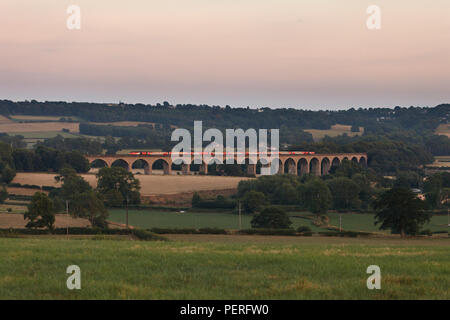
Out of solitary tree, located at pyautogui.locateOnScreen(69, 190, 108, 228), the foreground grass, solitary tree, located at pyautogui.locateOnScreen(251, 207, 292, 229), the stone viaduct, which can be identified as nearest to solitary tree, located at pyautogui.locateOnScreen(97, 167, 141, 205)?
solitary tree, located at pyautogui.locateOnScreen(69, 190, 108, 228)

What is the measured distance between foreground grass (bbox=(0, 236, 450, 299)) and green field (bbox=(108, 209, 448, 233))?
49308 millimetres

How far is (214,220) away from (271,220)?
41.7ft

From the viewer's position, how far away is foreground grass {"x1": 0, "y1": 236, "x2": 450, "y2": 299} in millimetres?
14086

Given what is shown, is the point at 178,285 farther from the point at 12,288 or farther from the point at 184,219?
the point at 184,219

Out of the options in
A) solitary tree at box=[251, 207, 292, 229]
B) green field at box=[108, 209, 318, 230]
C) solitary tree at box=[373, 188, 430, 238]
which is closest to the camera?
solitary tree at box=[373, 188, 430, 238]

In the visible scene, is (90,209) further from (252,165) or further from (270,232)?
(252,165)

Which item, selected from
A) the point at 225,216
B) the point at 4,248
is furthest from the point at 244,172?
the point at 4,248

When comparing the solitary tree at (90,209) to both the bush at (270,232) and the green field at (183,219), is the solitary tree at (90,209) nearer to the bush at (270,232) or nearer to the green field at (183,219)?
the green field at (183,219)

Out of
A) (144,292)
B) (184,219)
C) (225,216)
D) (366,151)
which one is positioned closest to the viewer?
(144,292)

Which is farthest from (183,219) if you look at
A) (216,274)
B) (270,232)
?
(216,274)

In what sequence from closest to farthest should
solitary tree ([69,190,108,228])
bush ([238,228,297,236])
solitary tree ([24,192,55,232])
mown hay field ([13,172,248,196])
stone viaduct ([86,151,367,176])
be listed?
bush ([238,228,297,236]) → solitary tree ([24,192,55,232]) → solitary tree ([69,190,108,228]) → mown hay field ([13,172,248,196]) → stone viaduct ([86,151,367,176])

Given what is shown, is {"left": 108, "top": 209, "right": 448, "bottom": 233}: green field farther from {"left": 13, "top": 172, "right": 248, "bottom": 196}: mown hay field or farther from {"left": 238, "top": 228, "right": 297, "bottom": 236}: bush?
{"left": 13, "top": 172, "right": 248, "bottom": 196}: mown hay field

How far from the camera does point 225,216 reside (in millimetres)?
84062
